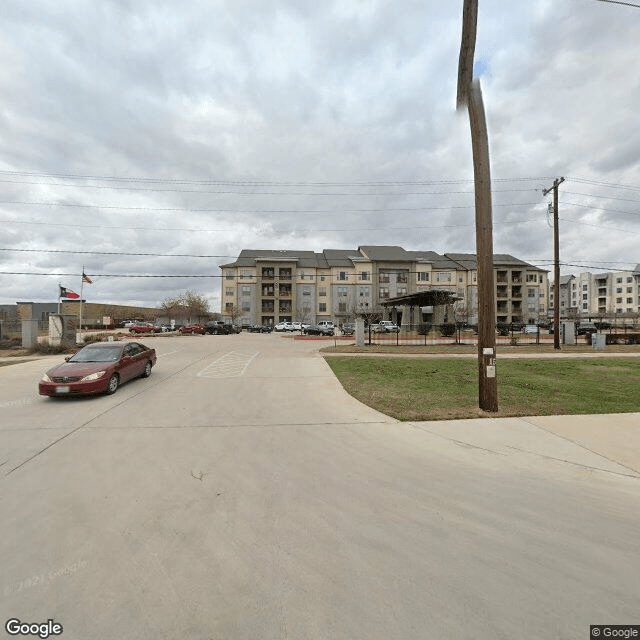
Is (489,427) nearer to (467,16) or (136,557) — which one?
(136,557)

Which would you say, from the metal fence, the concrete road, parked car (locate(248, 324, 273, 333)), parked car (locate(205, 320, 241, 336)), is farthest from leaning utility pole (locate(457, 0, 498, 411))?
parked car (locate(248, 324, 273, 333))

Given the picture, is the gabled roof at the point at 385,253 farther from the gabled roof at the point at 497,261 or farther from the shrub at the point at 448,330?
the shrub at the point at 448,330

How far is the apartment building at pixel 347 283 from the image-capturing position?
71.2m

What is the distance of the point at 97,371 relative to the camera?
8898 mm

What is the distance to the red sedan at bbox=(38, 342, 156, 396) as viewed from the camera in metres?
8.48

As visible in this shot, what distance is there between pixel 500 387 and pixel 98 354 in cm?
→ 1173

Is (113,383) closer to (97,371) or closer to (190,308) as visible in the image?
(97,371)

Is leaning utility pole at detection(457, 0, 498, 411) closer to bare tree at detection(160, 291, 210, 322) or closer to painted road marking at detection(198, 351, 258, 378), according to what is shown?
painted road marking at detection(198, 351, 258, 378)

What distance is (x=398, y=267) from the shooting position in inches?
2889

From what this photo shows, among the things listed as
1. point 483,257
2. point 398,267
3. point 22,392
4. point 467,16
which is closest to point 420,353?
point 483,257

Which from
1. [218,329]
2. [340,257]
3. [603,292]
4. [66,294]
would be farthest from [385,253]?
[603,292]

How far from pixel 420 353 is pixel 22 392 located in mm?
17782

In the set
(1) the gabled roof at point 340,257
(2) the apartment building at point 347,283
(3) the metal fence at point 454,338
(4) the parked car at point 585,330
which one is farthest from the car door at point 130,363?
(1) the gabled roof at point 340,257

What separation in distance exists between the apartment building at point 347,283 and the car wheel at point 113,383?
5930 cm
